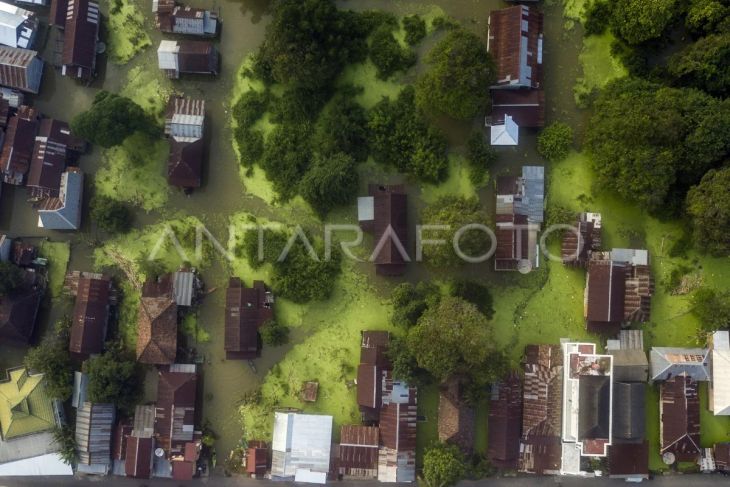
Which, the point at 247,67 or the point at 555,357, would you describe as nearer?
the point at 555,357

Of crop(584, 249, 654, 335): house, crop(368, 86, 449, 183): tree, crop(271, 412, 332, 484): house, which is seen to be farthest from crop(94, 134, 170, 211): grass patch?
crop(584, 249, 654, 335): house

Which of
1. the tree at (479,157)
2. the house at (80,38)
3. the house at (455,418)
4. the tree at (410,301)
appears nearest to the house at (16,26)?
the house at (80,38)

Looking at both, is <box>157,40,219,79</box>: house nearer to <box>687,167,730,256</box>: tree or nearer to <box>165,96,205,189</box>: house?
<box>165,96,205,189</box>: house

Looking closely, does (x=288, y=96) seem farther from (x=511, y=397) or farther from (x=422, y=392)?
(x=511, y=397)

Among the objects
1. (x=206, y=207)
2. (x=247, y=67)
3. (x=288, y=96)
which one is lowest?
(x=206, y=207)

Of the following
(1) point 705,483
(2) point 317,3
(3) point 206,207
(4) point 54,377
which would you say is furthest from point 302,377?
(1) point 705,483

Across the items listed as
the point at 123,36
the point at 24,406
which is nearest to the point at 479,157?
the point at 123,36

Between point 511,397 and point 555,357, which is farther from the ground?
point 555,357
